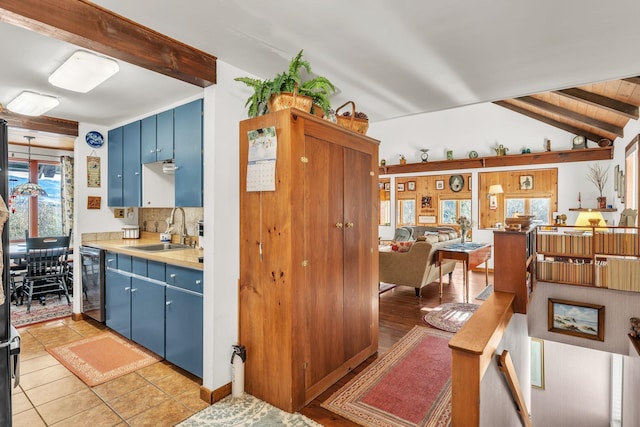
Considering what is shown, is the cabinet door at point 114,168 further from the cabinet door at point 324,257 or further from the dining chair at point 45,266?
the cabinet door at point 324,257

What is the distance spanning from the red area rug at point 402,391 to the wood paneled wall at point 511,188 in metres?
5.19

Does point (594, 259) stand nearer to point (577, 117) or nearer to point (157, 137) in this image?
point (157, 137)

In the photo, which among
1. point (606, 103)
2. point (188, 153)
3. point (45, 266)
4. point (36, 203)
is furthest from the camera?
point (36, 203)

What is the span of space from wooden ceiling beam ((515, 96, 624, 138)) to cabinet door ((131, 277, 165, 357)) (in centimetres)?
603

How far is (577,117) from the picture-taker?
18.8 ft

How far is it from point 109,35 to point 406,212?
25.7ft

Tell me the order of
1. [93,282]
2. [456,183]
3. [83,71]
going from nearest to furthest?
[83,71] < [93,282] < [456,183]

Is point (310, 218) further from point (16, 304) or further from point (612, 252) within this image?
point (16, 304)

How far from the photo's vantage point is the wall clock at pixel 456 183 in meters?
7.84

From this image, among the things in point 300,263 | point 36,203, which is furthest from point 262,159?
point 36,203

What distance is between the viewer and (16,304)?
4.52 metres

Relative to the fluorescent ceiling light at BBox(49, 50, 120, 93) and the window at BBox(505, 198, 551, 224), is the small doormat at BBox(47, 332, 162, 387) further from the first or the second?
the window at BBox(505, 198, 551, 224)

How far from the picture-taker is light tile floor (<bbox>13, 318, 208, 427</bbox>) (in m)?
2.11

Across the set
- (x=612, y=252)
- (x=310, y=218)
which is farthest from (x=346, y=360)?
(x=612, y=252)
